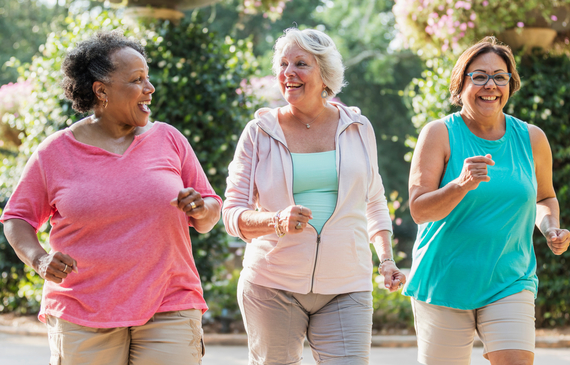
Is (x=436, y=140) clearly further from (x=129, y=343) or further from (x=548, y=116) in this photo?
(x=548, y=116)

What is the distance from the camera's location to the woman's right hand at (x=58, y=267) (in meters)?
2.24

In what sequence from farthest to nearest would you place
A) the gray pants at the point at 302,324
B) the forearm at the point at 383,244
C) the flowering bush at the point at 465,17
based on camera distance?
the flowering bush at the point at 465,17 < the forearm at the point at 383,244 < the gray pants at the point at 302,324

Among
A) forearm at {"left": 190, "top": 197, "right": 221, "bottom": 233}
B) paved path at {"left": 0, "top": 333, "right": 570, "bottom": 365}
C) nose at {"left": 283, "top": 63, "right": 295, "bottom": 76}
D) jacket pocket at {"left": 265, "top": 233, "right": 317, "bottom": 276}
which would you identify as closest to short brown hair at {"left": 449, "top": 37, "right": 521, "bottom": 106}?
nose at {"left": 283, "top": 63, "right": 295, "bottom": 76}

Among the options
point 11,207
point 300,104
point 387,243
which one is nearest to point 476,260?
point 387,243

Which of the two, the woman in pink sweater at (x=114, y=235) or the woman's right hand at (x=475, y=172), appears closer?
the woman in pink sweater at (x=114, y=235)

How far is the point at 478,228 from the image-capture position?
2.74m

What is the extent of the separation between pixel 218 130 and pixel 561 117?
3.29 meters

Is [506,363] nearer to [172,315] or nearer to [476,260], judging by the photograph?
[476,260]

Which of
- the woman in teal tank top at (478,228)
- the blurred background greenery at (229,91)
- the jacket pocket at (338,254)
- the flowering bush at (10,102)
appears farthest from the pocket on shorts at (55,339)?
the flowering bush at (10,102)

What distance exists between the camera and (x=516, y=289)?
107 inches

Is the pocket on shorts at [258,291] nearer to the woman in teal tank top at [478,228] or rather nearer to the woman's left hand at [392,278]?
the woman's left hand at [392,278]

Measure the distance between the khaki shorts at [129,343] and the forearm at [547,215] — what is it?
1.70 meters

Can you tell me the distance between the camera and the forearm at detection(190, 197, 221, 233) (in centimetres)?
254

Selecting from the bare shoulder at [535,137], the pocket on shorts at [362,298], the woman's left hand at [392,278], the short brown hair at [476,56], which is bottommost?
the pocket on shorts at [362,298]
